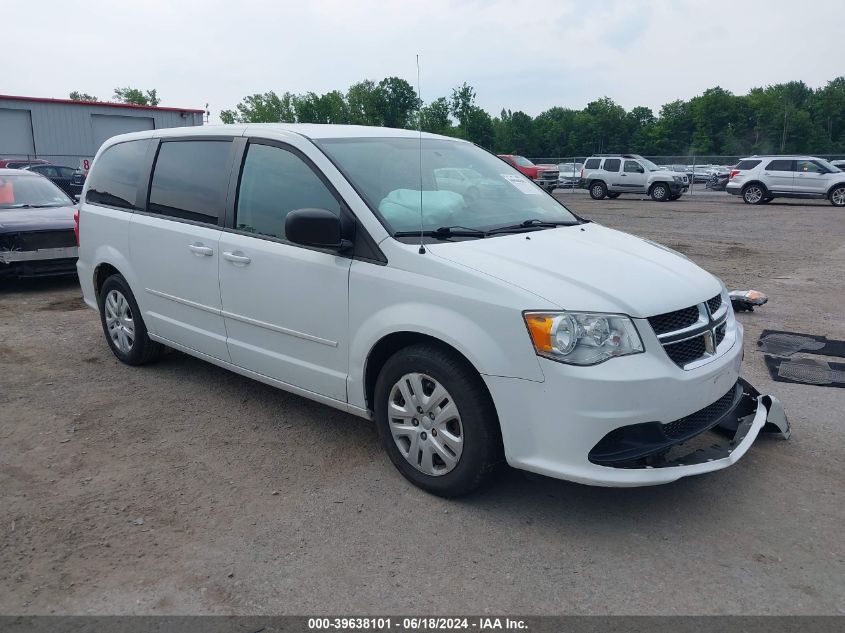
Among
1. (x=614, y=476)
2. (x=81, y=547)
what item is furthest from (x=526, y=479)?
(x=81, y=547)

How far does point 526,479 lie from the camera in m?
3.83

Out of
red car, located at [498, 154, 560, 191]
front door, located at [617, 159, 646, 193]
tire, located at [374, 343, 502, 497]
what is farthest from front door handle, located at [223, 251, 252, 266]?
red car, located at [498, 154, 560, 191]

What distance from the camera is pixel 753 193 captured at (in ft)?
88.2

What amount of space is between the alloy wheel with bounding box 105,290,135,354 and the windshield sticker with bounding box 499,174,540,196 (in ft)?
9.82

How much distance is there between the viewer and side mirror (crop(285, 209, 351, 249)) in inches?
143

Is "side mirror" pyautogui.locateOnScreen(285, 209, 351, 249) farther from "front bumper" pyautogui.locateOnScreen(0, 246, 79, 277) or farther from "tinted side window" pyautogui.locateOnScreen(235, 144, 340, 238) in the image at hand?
"front bumper" pyautogui.locateOnScreen(0, 246, 79, 277)

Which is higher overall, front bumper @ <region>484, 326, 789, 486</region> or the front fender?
the front fender

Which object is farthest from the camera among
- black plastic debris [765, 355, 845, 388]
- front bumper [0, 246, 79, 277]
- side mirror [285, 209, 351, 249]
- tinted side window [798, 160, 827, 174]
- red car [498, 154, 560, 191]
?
red car [498, 154, 560, 191]

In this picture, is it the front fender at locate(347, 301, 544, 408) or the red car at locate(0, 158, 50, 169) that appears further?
the red car at locate(0, 158, 50, 169)

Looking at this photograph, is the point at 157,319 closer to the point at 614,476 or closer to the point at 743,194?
the point at 614,476

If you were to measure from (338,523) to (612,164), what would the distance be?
28841mm

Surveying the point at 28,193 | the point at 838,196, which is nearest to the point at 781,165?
the point at 838,196

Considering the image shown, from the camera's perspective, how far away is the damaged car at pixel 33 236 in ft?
28.8

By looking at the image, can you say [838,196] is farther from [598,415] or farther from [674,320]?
[598,415]
